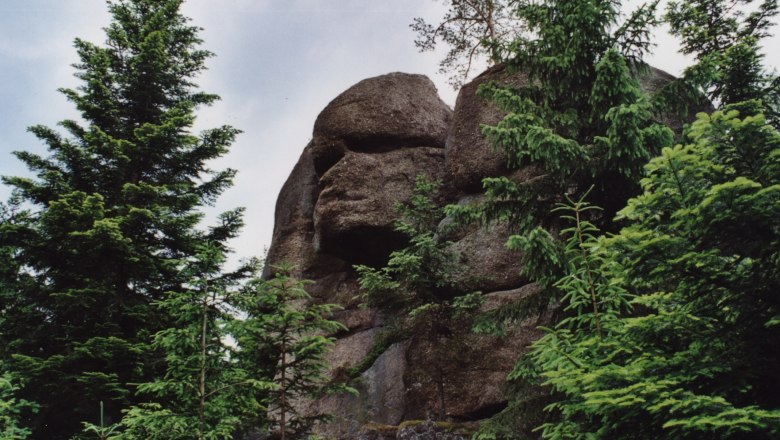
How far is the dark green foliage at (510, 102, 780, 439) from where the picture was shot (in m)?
3.78

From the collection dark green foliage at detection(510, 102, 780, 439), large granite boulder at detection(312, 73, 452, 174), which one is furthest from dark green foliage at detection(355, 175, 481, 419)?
large granite boulder at detection(312, 73, 452, 174)

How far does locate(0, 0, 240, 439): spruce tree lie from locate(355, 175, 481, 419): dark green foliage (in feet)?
14.3

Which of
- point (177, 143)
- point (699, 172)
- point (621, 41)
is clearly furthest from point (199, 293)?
point (177, 143)

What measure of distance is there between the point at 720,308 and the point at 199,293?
5.69 meters

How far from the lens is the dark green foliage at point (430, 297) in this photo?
9812 millimetres

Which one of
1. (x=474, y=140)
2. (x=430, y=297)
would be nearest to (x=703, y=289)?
(x=430, y=297)

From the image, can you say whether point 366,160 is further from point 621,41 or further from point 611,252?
point 611,252

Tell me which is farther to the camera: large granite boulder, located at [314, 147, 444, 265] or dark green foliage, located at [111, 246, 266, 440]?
large granite boulder, located at [314, 147, 444, 265]

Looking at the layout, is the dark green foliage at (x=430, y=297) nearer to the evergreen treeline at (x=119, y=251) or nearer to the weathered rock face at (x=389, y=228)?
the weathered rock face at (x=389, y=228)

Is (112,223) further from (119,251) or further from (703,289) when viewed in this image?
(703,289)

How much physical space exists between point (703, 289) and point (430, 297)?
6195mm

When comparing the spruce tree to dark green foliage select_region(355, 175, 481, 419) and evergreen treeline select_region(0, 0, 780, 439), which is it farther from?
dark green foliage select_region(355, 175, 481, 419)

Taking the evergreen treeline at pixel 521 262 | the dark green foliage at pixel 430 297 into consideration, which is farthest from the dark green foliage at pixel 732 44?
the dark green foliage at pixel 430 297

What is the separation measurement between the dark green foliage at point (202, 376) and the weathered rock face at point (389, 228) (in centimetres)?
451
